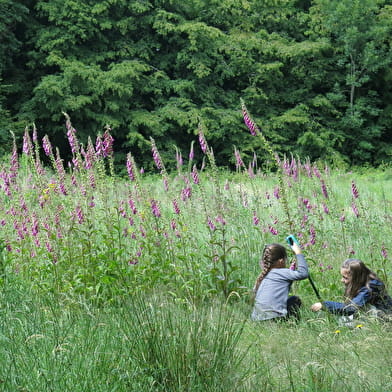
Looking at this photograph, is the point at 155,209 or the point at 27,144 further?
the point at 27,144

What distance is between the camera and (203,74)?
59.4 feet

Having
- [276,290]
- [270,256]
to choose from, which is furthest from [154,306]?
[270,256]

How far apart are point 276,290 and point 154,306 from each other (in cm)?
164

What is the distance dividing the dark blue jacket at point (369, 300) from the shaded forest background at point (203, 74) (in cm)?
1240

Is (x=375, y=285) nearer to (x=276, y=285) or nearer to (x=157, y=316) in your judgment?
(x=276, y=285)

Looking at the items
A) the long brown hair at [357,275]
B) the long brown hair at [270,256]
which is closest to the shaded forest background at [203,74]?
the long brown hair at [270,256]

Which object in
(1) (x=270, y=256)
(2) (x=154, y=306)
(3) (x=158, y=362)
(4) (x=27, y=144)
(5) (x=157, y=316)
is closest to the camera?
(3) (x=158, y=362)

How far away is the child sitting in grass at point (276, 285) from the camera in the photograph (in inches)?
164

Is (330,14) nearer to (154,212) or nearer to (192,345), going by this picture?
(154,212)

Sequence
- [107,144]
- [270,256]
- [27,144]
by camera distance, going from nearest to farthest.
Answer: [107,144] < [270,256] < [27,144]

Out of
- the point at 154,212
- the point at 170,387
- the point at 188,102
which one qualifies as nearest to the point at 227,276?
the point at 154,212

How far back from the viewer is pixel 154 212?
176 inches

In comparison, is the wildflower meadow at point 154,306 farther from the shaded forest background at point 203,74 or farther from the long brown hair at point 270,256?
the shaded forest background at point 203,74

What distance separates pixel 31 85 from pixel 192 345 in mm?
16131
